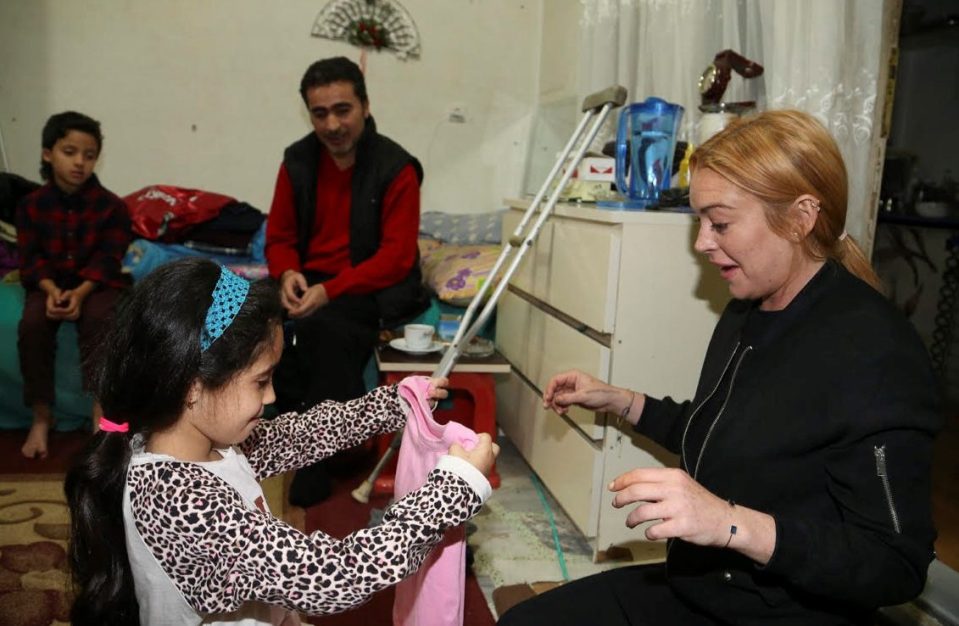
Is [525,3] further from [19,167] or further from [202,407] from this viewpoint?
[202,407]

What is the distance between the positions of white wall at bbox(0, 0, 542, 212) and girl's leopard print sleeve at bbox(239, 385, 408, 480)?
2.68 m

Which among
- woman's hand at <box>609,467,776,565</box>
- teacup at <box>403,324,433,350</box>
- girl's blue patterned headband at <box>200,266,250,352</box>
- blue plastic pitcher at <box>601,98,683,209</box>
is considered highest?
blue plastic pitcher at <box>601,98,683,209</box>

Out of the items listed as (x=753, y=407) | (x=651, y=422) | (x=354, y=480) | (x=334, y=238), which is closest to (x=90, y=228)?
(x=334, y=238)

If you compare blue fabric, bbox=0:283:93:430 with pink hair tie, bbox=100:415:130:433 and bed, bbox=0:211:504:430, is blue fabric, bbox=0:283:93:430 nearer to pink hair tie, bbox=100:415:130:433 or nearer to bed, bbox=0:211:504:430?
bed, bbox=0:211:504:430

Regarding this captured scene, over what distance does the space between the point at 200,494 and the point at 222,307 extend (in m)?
0.24

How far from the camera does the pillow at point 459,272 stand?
266 cm

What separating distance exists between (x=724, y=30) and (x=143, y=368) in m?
1.79

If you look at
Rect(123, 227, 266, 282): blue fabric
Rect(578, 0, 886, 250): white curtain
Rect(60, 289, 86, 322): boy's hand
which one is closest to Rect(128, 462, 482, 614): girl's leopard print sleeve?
Rect(578, 0, 886, 250): white curtain

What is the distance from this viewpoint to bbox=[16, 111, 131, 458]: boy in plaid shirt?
2496 mm

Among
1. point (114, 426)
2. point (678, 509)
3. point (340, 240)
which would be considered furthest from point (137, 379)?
point (340, 240)

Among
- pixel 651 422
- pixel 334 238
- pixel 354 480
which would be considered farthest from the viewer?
pixel 334 238

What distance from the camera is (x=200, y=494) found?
2.88ft

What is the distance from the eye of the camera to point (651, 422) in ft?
4.33

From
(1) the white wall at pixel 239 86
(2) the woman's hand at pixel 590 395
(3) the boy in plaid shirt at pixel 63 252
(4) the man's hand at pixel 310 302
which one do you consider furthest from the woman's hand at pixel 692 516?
(1) the white wall at pixel 239 86
